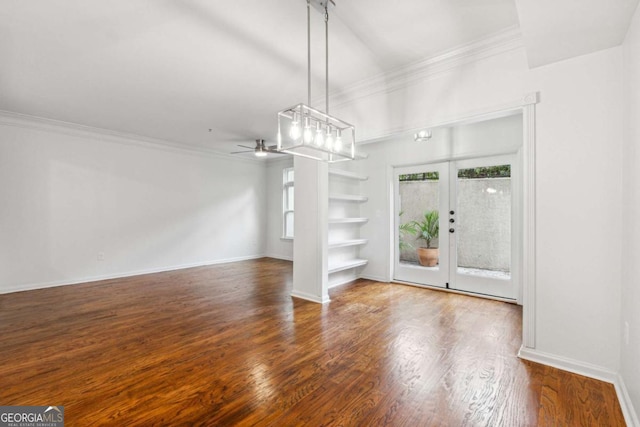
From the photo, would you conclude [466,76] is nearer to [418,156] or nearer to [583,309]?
[418,156]

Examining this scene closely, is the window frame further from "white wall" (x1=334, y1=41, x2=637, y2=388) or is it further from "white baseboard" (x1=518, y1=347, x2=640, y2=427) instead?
"white baseboard" (x1=518, y1=347, x2=640, y2=427)

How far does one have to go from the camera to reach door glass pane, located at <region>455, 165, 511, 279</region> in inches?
158

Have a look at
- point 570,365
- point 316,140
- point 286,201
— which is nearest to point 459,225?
point 570,365

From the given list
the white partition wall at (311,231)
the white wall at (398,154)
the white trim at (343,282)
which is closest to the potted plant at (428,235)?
the white wall at (398,154)

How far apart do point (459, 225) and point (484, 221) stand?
343 millimetres

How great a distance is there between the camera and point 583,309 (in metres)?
2.18

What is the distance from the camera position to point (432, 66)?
9.88 feet

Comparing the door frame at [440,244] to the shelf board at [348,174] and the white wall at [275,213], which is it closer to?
the shelf board at [348,174]

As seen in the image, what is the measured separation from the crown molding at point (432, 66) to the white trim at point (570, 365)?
2.60m

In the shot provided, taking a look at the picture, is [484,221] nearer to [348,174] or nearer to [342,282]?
[348,174]

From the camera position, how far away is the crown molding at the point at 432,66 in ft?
8.34

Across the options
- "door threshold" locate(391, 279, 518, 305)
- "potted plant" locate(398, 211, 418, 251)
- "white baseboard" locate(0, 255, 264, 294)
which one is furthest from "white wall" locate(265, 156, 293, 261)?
"door threshold" locate(391, 279, 518, 305)
